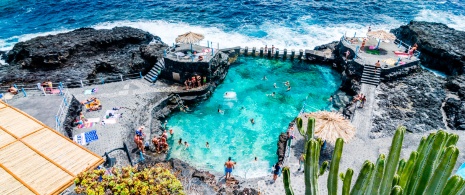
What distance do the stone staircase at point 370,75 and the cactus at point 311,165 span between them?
72.5ft

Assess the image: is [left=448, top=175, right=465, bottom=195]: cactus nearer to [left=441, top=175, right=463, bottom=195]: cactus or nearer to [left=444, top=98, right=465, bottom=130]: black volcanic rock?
[left=441, top=175, right=463, bottom=195]: cactus

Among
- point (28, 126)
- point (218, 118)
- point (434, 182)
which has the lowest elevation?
point (218, 118)

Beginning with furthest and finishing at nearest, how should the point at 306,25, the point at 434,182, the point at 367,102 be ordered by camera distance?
the point at 306,25, the point at 367,102, the point at 434,182

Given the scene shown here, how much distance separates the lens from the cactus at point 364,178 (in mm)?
7320

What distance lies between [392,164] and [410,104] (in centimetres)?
2089

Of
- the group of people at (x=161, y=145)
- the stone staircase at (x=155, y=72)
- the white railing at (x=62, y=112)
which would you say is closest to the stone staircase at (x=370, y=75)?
the group of people at (x=161, y=145)

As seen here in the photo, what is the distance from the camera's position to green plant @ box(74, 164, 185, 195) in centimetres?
1038

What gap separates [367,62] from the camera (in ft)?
96.6

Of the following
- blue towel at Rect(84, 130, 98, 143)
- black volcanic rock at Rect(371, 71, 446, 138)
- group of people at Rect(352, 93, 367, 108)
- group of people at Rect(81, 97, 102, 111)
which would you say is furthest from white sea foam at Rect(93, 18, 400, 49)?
blue towel at Rect(84, 130, 98, 143)

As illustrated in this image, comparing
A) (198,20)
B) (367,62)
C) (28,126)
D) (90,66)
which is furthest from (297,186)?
(198,20)

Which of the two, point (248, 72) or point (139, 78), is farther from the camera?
point (248, 72)

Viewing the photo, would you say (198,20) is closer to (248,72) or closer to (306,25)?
(306,25)

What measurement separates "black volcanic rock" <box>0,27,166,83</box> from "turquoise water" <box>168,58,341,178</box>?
939 centimetres

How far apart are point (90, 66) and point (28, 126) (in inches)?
718
